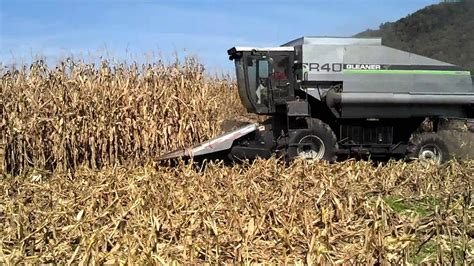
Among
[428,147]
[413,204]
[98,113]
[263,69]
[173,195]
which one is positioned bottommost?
[428,147]

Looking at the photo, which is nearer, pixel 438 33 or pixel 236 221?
pixel 236 221

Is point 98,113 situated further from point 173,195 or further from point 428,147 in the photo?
point 428,147

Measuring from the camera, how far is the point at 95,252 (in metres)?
3.37

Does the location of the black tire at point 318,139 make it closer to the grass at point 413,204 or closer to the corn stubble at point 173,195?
the corn stubble at point 173,195

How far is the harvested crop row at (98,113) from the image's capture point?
8.81 metres

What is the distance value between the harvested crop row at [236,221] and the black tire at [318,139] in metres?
2.94

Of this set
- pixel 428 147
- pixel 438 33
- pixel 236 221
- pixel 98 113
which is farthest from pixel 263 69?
pixel 438 33

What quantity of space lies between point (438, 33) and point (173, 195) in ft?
42.6

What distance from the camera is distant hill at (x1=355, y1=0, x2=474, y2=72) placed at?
42.0 ft

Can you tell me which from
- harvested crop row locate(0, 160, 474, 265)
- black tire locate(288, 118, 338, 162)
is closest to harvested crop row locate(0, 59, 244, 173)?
black tire locate(288, 118, 338, 162)

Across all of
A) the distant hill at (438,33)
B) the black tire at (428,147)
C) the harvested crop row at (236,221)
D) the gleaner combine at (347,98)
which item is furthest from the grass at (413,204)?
the distant hill at (438,33)

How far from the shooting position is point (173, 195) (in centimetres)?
514

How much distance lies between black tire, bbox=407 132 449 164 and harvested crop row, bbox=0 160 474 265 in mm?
3272

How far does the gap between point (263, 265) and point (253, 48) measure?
6.49 metres
